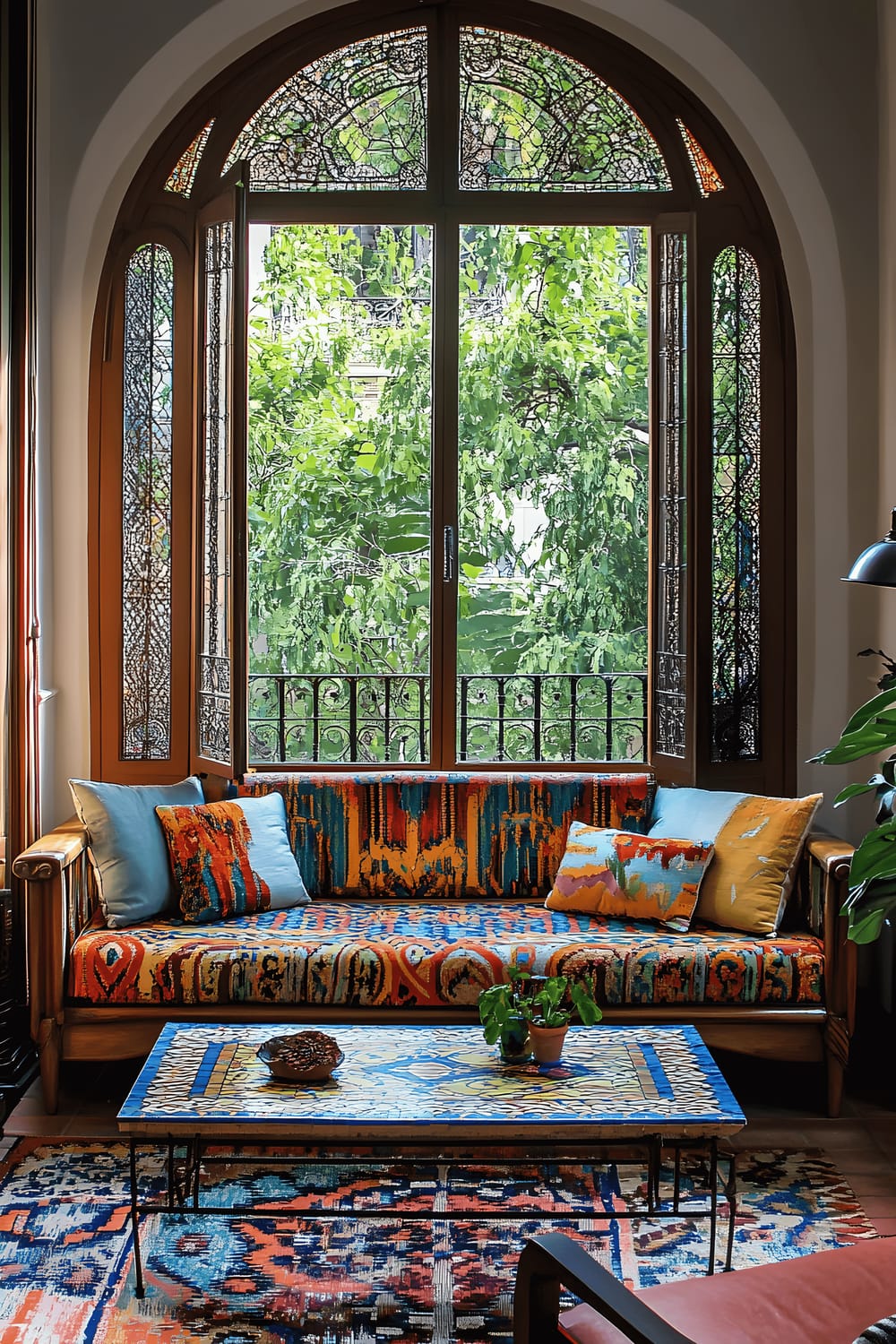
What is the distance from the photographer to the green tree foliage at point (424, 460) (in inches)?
227

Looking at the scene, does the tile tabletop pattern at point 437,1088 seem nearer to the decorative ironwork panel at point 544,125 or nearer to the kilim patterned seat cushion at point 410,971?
the kilim patterned seat cushion at point 410,971

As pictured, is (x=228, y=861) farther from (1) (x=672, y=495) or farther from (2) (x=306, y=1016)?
(1) (x=672, y=495)

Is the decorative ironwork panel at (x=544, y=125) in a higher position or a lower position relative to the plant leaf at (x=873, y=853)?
higher

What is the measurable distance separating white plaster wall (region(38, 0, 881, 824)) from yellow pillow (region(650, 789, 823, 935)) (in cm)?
55

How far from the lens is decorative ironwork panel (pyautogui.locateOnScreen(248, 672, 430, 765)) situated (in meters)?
5.22

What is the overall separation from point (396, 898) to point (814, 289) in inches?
94.0

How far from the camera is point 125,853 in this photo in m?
3.74

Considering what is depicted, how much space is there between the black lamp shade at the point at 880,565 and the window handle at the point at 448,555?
5.24 ft

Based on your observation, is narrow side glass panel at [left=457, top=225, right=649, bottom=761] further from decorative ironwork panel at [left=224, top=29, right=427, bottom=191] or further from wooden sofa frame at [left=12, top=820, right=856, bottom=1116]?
wooden sofa frame at [left=12, top=820, right=856, bottom=1116]

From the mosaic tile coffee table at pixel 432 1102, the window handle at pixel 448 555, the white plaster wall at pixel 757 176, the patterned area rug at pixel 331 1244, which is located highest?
the white plaster wall at pixel 757 176

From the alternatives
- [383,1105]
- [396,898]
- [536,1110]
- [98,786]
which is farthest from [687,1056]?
[98,786]

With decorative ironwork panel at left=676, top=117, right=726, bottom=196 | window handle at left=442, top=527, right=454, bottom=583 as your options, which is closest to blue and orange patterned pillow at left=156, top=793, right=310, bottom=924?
window handle at left=442, top=527, right=454, bottom=583

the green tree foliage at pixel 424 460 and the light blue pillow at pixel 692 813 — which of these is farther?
the green tree foliage at pixel 424 460

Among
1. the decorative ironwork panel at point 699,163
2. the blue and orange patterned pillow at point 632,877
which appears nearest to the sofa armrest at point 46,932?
the blue and orange patterned pillow at point 632,877
